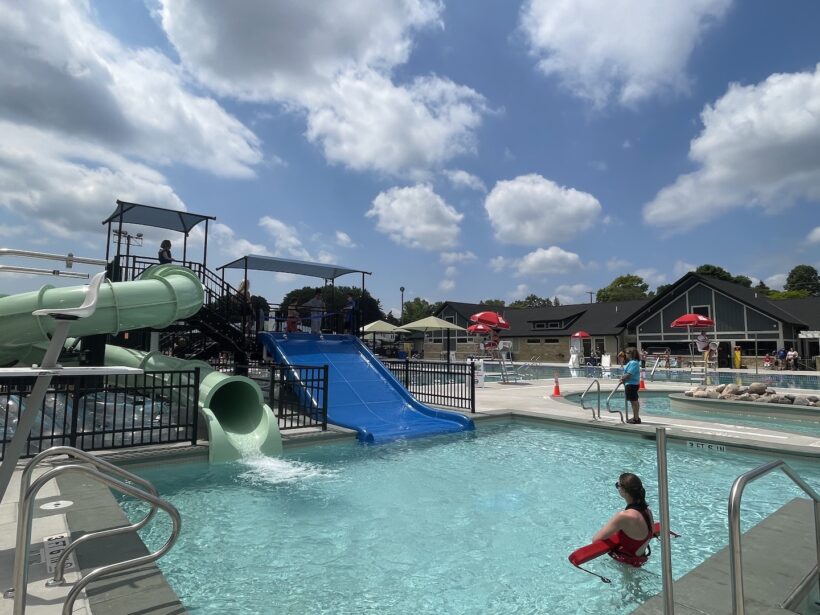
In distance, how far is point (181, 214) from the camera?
531 inches

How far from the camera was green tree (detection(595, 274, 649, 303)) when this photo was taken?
76250mm

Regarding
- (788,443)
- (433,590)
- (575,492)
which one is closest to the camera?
(433,590)

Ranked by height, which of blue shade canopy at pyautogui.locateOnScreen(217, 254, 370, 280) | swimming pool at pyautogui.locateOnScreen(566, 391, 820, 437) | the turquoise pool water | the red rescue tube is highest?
blue shade canopy at pyautogui.locateOnScreen(217, 254, 370, 280)

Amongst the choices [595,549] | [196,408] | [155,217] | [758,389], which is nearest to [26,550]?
[595,549]

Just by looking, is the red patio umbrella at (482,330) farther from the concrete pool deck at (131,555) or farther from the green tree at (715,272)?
the green tree at (715,272)

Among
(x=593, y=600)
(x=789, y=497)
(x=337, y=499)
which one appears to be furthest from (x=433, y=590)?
(x=789, y=497)

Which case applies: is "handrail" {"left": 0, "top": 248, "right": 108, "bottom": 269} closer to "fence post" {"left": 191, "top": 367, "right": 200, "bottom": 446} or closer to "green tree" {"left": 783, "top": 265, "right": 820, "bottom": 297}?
"fence post" {"left": 191, "top": 367, "right": 200, "bottom": 446}

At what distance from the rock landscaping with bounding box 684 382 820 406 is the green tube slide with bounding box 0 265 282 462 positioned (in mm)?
13387

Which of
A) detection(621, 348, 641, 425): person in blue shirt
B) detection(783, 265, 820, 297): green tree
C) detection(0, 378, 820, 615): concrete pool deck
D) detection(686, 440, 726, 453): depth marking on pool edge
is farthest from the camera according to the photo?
detection(783, 265, 820, 297): green tree

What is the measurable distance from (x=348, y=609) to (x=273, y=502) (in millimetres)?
2566

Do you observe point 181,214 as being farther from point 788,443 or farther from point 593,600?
point 788,443

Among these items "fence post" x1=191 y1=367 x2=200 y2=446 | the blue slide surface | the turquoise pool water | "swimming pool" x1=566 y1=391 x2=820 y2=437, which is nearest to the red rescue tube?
the turquoise pool water

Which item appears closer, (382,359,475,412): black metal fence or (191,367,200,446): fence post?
(191,367,200,446): fence post

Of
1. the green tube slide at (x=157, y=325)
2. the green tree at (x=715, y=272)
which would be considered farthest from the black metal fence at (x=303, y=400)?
the green tree at (x=715, y=272)
